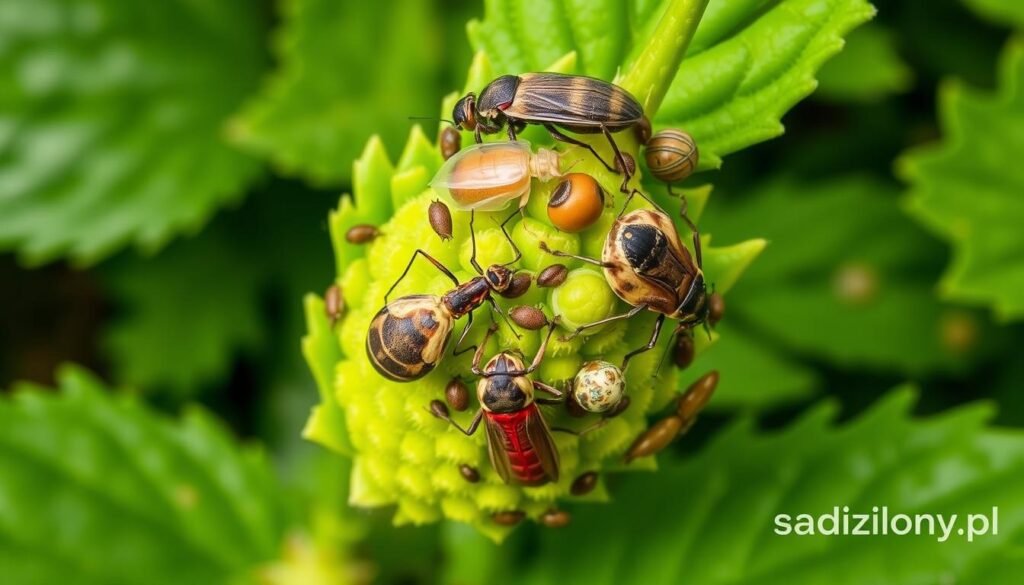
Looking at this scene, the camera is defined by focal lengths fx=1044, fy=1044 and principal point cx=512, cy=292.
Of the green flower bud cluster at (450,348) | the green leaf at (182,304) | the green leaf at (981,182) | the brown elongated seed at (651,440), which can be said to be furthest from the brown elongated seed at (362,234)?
the green leaf at (182,304)

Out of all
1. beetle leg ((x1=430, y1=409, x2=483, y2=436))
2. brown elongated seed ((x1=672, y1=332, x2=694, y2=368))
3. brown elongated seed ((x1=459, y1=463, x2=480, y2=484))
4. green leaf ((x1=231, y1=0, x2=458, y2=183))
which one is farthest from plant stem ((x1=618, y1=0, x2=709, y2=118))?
green leaf ((x1=231, y1=0, x2=458, y2=183))

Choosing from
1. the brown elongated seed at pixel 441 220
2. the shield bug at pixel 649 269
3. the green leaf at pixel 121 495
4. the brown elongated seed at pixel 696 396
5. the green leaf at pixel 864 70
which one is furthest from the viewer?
the green leaf at pixel 864 70

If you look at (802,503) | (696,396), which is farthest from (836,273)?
(696,396)

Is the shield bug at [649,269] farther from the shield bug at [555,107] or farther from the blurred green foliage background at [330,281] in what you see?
the blurred green foliage background at [330,281]

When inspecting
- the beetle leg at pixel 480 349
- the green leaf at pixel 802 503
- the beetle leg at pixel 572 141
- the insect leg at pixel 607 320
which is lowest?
the green leaf at pixel 802 503

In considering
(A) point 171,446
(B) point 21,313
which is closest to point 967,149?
(A) point 171,446

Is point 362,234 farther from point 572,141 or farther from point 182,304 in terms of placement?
point 182,304

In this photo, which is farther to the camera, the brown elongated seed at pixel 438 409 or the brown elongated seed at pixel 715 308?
the brown elongated seed at pixel 715 308
